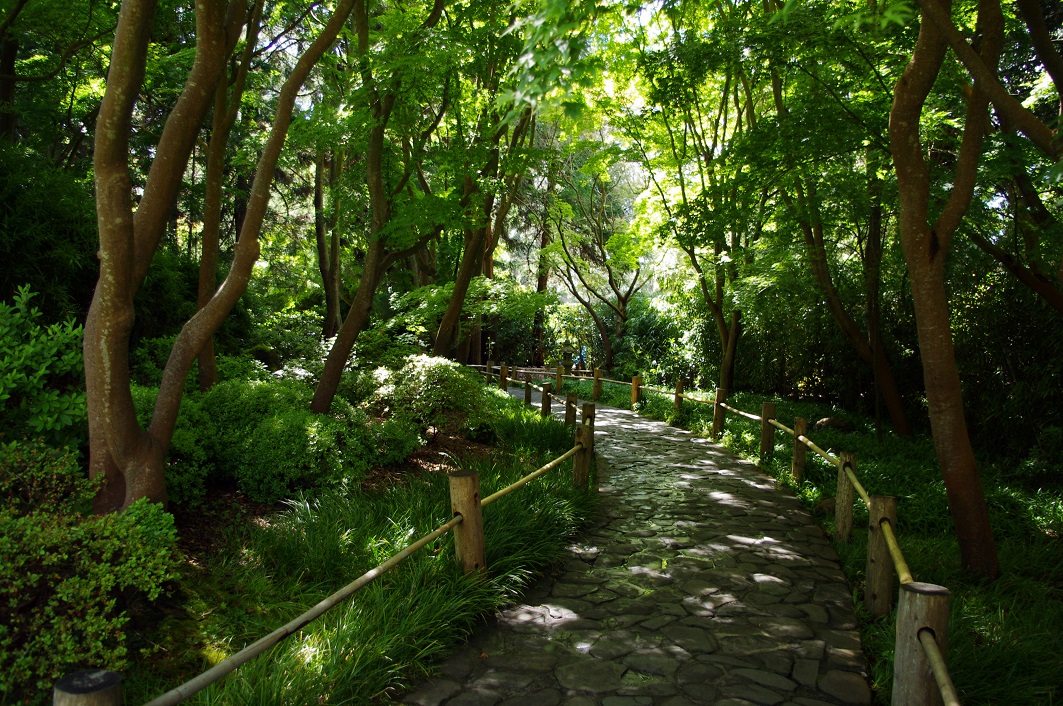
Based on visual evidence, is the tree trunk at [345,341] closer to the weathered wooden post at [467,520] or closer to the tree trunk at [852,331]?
the weathered wooden post at [467,520]

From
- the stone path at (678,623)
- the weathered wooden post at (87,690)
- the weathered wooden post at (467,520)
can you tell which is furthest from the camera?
the weathered wooden post at (467,520)

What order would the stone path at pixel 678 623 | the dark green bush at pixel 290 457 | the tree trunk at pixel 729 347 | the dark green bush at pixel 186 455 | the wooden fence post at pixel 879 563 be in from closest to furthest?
the stone path at pixel 678 623 → the wooden fence post at pixel 879 563 → the dark green bush at pixel 186 455 → the dark green bush at pixel 290 457 → the tree trunk at pixel 729 347

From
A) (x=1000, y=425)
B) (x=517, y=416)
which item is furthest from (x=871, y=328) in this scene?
(x=517, y=416)

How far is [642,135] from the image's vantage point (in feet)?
42.0

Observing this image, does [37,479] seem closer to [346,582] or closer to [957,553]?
[346,582]

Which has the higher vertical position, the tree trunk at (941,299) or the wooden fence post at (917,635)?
the tree trunk at (941,299)

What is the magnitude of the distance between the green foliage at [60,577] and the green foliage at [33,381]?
0.51 meters

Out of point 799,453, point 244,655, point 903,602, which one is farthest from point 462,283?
point 903,602

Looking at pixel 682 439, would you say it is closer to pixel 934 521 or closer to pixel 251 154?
pixel 934 521

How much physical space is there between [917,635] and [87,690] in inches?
111

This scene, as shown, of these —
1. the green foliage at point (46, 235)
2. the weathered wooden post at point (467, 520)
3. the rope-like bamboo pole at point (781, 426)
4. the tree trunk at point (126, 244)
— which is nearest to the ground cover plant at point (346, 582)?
the weathered wooden post at point (467, 520)

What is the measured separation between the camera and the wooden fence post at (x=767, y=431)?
859 centimetres

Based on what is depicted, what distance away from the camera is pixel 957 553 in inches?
201

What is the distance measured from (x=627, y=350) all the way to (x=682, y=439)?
34.6ft
